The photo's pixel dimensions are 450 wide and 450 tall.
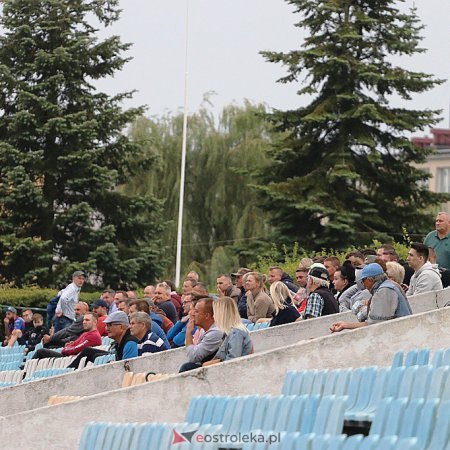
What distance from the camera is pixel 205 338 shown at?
12.4 m

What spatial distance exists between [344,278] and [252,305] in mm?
1270

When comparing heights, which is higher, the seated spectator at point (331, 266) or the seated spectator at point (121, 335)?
A: the seated spectator at point (331, 266)

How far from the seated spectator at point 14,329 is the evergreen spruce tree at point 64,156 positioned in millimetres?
9617

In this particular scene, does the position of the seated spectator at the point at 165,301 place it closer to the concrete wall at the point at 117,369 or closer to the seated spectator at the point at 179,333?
the seated spectator at the point at 179,333

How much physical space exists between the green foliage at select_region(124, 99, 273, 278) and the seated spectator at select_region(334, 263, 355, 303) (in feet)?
86.5

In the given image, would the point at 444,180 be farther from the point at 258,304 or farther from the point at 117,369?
the point at 117,369

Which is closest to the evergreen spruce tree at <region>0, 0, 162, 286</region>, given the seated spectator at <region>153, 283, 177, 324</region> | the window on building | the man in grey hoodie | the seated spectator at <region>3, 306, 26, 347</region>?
the seated spectator at <region>3, 306, 26, 347</region>

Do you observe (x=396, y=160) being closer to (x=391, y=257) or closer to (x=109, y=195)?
(x=109, y=195)

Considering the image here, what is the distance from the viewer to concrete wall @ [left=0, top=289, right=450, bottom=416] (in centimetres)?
1460

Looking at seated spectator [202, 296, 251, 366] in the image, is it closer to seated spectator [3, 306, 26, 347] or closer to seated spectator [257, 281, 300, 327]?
seated spectator [257, 281, 300, 327]

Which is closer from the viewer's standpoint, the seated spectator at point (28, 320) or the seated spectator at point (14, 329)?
the seated spectator at point (14, 329)

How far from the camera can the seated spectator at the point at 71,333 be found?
19.9 meters

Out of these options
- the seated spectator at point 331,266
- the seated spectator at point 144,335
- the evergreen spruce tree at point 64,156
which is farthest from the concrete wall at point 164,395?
the evergreen spruce tree at point 64,156

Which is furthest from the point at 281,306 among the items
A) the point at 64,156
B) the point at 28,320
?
the point at 64,156
